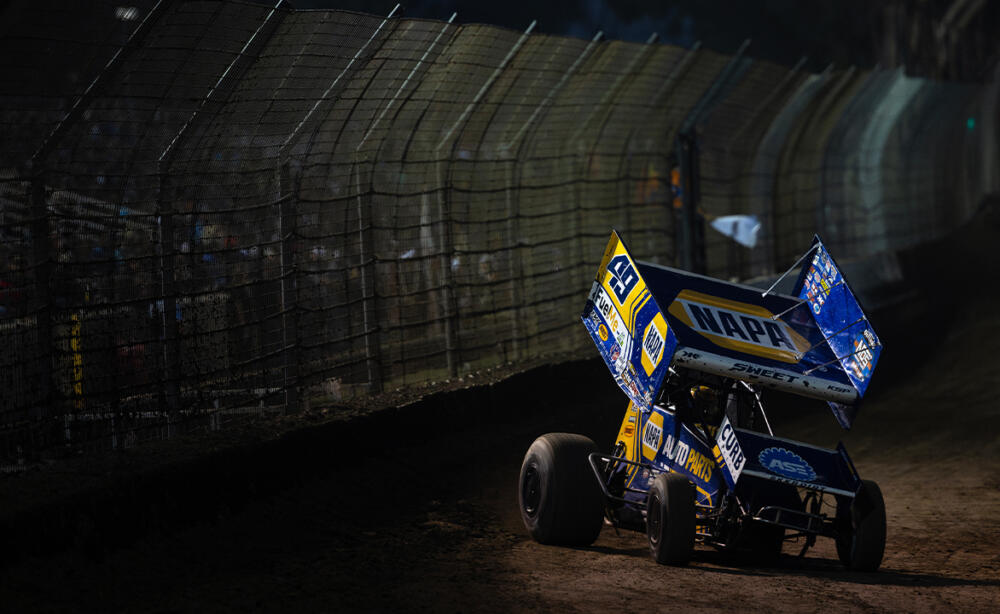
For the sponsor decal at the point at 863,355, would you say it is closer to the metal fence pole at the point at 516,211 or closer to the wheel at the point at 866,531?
the wheel at the point at 866,531

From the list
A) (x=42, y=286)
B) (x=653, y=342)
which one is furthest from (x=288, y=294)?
(x=653, y=342)

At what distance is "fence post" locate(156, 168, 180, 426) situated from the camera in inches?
315

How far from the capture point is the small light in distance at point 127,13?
658 cm

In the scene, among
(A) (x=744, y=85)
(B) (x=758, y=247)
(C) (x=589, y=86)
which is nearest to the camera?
(C) (x=589, y=86)

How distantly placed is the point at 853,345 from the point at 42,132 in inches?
182

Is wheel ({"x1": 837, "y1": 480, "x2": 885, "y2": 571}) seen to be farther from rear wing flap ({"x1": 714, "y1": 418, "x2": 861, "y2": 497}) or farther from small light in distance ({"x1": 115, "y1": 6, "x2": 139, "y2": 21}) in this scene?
small light in distance ({"x1": 115, "y1": 6, "x2": 139, "y2": 21})

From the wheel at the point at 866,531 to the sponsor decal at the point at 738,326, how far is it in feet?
2.94

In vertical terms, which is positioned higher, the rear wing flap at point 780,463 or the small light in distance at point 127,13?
the small light in distance at point 127,13

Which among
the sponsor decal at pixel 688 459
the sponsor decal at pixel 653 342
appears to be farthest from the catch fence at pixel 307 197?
the sponsor decal at pixel 688 459

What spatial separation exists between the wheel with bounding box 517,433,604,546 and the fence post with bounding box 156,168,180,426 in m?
2.31

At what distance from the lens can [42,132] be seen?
6918 mm

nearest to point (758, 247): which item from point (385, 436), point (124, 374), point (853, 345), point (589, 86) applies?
point (589, 86)

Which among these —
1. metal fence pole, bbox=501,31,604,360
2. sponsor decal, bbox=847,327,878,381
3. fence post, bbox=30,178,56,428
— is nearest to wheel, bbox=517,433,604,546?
sponsor decal, bbox=847,327,878,381

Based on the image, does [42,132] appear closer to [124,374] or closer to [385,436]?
[124,374]
